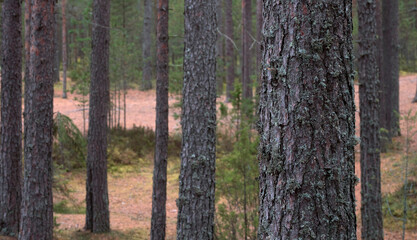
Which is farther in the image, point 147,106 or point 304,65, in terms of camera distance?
point 147,106

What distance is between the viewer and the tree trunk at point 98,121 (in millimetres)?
9484

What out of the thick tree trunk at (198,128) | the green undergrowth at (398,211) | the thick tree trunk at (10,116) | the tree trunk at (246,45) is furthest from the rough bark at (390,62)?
the thick tree trunk at (10,116)

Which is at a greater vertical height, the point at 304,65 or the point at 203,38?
the point at 203,38

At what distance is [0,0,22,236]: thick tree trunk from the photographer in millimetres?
8203

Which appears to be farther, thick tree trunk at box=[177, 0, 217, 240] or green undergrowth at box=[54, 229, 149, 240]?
green undergrowth at box=[54, 229, 149, 240]

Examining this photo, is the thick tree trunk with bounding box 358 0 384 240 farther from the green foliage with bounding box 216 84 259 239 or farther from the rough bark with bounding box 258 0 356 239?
the rough bark with bounding box 258 0 356 239

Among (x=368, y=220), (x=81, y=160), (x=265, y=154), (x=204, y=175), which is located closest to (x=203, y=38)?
(x=204, y=175)

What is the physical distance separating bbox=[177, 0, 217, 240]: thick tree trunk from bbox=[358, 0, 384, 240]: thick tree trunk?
2969 mm

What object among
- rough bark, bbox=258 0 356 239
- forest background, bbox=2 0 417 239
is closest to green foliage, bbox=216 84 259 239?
forest background, bbox=2 0 417 239

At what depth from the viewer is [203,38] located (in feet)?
19.6

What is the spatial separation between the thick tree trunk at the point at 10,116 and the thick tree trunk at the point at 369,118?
6.52 meters

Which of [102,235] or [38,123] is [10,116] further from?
[102,235]

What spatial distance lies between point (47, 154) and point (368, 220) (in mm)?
5762

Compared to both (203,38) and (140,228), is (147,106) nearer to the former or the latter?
(140,228)
